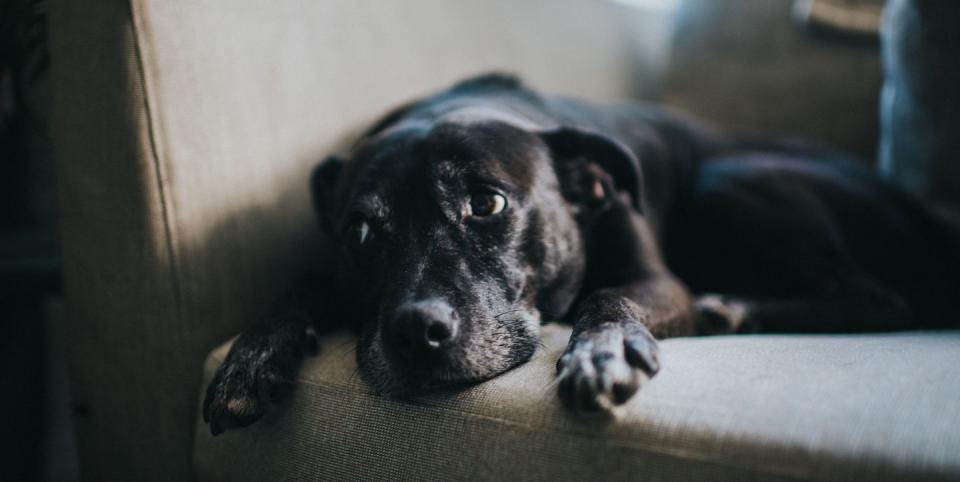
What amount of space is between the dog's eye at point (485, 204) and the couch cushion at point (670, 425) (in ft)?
1.19

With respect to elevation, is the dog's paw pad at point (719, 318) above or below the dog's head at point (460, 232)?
below

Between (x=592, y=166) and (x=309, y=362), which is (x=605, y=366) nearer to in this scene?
(x=309, y=362)

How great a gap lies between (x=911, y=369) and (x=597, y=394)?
0.56 metres

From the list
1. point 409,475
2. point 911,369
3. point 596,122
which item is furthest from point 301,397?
point 596,122

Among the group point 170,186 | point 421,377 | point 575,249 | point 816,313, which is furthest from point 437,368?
point 816,313

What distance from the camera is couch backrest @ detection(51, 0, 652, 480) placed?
4.65 feet

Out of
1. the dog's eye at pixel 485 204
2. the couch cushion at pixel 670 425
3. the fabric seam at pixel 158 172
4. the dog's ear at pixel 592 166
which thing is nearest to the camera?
the couch cushion at pixel 670 425

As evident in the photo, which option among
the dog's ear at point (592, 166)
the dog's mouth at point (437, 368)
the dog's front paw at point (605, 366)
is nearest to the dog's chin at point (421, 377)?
the dog's mouth at point (437, 368)

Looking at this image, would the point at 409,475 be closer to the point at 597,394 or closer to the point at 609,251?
the point at 597,394

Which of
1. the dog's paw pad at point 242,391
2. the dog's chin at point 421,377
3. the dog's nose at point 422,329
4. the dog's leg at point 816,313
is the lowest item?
the dog's leg at point 816,313

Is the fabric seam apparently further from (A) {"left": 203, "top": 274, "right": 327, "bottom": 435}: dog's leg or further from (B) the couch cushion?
(B) the couch cushion

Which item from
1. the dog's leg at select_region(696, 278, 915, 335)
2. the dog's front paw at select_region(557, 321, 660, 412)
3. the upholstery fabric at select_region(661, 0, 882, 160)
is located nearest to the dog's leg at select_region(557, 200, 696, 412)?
the dog's front paw at select_region(557, 321, 660, 412)

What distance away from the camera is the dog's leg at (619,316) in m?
1.03

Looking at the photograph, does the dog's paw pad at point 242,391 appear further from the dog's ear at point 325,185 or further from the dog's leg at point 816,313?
the dog's leg at point 816,313
